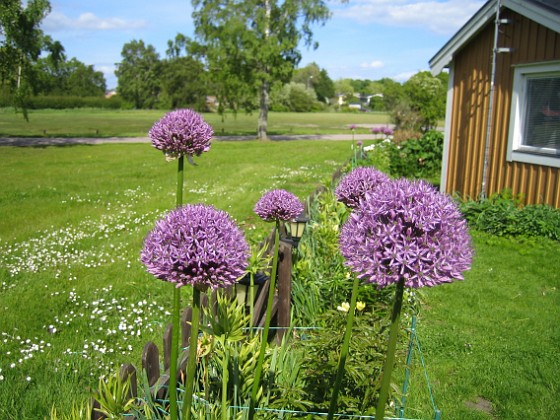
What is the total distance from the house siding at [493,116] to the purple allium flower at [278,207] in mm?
6781

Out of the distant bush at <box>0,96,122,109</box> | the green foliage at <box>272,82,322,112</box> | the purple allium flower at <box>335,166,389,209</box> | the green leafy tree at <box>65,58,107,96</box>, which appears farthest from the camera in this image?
the green leafy tree at <box>65,58,107,96</box>

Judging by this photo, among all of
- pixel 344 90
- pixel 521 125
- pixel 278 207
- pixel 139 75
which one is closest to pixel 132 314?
pixel 278 207

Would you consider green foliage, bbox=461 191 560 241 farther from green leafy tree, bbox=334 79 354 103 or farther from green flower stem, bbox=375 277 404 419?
green leafy tree, bbox=334 79 354 103

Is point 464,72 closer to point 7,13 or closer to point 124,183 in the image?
point 124,183

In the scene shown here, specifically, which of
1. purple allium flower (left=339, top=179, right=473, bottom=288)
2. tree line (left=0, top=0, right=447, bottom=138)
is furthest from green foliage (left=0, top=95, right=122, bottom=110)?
purple allium flower (left=339, top=179, right=473, bottom=288)

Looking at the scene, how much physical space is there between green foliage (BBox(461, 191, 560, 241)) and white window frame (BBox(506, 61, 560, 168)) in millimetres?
707

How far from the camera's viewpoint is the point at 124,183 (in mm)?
13656

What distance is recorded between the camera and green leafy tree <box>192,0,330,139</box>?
87.8 feet

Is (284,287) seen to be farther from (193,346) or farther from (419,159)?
(419,159)

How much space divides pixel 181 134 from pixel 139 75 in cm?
9461

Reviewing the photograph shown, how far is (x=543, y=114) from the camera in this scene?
8602 mm

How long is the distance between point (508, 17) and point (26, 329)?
8812 millimetres

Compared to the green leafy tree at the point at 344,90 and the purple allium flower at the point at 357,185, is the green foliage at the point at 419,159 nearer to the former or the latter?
the purple allium flower at the point at 357,185

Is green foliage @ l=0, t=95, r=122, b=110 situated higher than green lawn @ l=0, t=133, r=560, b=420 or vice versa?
green foliage @ l=0, t=95, r=122, b=110
